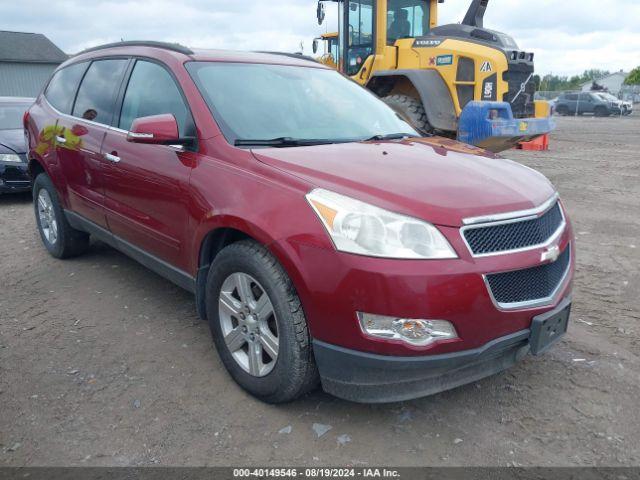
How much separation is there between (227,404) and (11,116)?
7677 millimetres

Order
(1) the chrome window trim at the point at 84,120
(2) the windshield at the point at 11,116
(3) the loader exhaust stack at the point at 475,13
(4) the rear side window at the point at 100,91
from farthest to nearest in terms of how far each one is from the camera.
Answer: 1. (3) the loader exhaust stack at the point at 475,13
2. (2) the windshield at the point at 11,116
3. (4) the rear side window at the point at 100,91
4. (1) the chrome window trim at the point at 84,120

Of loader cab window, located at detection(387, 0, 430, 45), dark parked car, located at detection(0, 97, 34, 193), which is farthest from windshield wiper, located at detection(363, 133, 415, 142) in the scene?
loader cab window, located at detection(387, 0, 430, 45)

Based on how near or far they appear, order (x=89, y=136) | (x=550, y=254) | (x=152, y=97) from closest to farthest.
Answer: (x=550, y=254)
(x=152, y=97)
(x=89, y=136)

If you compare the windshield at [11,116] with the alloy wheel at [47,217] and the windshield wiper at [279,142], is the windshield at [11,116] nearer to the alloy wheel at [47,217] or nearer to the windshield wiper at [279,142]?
the alloy wheel at [47,217]

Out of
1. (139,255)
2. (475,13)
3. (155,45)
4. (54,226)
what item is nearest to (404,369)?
(139,255)

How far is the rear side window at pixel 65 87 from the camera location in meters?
4.64

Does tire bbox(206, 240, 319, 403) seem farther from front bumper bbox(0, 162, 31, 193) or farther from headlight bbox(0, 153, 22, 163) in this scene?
headlight bbox(0, 153, 22, 163)

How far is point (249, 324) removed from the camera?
2.76 m

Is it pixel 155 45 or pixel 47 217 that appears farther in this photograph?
pixel 47 217

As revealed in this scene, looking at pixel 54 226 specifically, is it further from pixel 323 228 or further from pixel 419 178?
pixel 419 178

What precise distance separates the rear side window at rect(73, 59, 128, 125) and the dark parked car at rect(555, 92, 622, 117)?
36646 mm

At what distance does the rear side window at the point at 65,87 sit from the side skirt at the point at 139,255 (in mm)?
944

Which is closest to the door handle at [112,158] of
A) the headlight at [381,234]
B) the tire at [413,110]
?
the headlight at [381,234]

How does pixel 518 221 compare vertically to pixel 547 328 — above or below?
above
